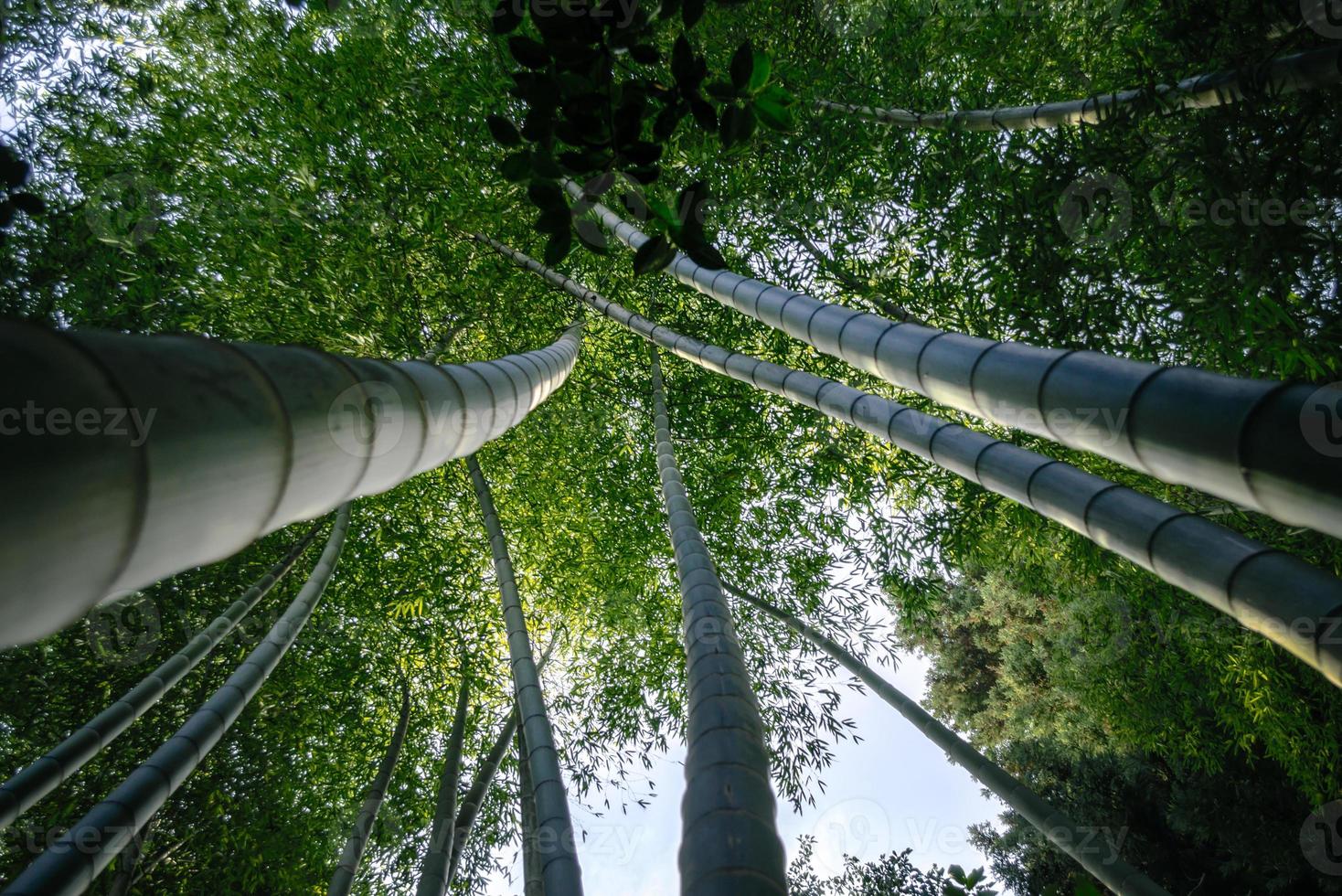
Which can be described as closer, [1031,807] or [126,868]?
[1031,807]

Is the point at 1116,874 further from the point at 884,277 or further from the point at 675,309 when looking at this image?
the point at 675,309

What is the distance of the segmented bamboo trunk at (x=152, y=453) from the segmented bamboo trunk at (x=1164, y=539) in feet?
5.57

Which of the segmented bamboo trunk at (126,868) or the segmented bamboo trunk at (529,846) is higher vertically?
the segmented bamboo trunk at (529,846)

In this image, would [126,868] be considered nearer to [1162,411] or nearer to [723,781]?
[723,781]

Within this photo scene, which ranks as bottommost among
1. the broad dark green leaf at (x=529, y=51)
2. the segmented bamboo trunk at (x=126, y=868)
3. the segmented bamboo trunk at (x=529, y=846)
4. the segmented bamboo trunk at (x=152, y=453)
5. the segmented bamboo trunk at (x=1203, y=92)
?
the segmented bamboo trunk at (x=126, y=868)

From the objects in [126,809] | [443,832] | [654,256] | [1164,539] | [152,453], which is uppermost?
[654,256]

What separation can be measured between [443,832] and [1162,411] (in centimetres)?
476

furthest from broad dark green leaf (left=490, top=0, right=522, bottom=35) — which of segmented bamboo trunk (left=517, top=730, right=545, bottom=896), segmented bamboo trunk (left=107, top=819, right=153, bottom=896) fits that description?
segmented bamboo trunk (left=107, top=819, right=153, bottom=896)

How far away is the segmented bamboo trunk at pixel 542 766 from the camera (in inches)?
92.4

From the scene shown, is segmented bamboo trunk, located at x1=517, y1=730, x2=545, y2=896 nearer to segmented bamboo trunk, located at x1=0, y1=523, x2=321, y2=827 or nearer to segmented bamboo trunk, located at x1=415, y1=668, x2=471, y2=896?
segmented bamboo trunk, located at x1=415, y1=668, x2=471, y2=896

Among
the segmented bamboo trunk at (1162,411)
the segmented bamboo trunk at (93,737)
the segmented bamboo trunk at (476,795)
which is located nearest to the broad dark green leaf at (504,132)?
the segmented bamboo trunk at (1162,411)

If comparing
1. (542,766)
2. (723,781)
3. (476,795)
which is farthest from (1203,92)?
(476,795)

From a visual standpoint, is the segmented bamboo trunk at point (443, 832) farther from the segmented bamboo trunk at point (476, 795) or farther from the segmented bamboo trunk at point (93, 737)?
the segmented bamboo trunk at point (93, 737)

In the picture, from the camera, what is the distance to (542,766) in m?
2.75
